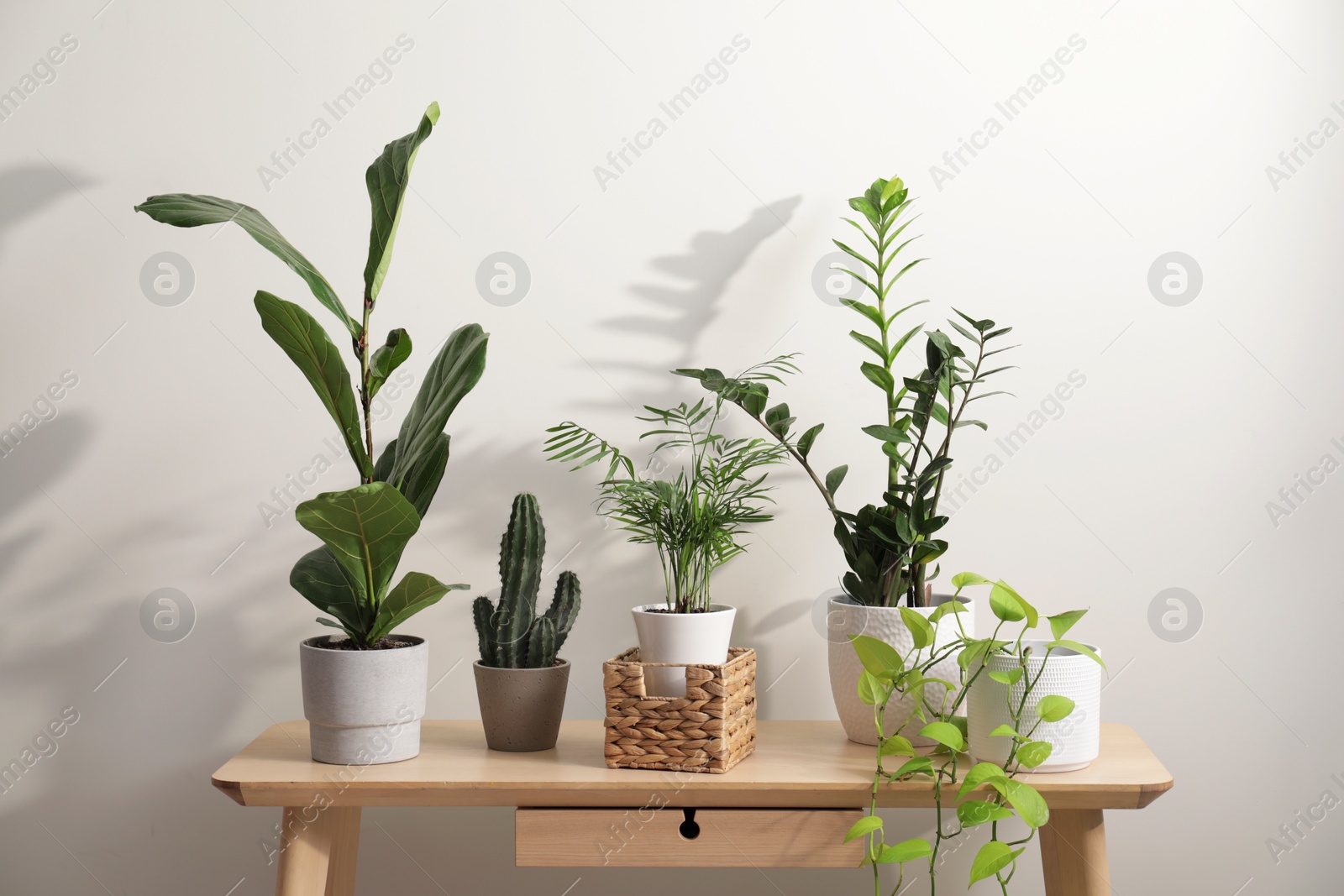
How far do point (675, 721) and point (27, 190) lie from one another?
1.28 m

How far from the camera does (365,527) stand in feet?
3.51

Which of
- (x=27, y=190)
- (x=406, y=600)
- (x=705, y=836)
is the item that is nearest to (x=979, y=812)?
(x=705, y=836)

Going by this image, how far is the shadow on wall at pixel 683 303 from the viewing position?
4.83ft

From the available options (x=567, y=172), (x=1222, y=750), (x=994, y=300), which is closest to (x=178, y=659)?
(x=567, y=172)

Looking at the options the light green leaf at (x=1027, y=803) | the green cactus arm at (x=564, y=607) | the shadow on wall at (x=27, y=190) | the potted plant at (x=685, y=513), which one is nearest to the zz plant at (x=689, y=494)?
the potted plant at (x=685, y=513)

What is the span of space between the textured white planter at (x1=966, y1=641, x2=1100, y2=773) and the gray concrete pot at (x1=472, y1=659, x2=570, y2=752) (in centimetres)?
52

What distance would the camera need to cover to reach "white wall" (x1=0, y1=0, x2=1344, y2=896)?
4.78 ft

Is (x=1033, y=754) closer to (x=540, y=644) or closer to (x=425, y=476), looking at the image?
(x=540, y=644)

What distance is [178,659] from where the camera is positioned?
1476 millimetres

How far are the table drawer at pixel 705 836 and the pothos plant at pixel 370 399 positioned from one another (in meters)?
0.31

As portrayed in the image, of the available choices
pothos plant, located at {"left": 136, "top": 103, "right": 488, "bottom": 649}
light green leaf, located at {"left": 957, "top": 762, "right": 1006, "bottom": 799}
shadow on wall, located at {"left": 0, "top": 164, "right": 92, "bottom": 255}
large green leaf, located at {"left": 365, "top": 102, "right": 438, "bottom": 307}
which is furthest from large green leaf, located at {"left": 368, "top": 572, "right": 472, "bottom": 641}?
shadow on wall, located at {"left": 0, "top": 164, "right": 92, "bottom": 255}

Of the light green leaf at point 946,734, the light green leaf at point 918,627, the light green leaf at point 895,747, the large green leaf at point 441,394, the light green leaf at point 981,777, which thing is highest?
the large green leaf at point 441,394

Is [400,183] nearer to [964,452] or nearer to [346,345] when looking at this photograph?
[346,345]

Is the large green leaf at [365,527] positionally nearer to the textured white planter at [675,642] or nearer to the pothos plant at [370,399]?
the pothos plant at [370,399]
